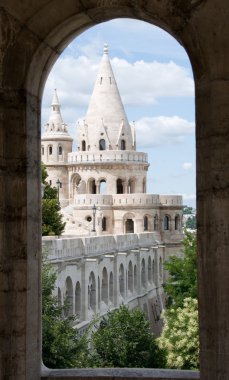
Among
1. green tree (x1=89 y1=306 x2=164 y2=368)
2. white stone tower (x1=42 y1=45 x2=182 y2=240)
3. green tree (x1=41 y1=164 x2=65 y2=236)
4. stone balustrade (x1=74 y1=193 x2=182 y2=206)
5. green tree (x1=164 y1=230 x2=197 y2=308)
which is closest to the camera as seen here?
green tree (x1=89 y1=306 x2=164 y2=368)

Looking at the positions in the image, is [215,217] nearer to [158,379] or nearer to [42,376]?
[158,379]

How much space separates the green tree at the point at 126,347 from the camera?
19.4 metres

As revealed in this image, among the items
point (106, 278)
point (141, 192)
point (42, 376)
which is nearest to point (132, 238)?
point (106, 278)

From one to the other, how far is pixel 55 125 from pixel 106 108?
22.9 ft

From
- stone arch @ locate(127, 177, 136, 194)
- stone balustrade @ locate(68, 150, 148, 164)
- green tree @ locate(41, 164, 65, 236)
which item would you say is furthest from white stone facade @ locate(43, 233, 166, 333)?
stone balustrade @ locate(68, 150, 148, 164)

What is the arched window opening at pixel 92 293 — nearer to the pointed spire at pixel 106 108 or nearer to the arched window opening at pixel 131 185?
the pointed spire at pixel 106 108

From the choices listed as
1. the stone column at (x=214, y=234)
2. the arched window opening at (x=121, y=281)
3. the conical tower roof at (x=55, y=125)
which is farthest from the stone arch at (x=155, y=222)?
the stone column at (x=214, y=234)

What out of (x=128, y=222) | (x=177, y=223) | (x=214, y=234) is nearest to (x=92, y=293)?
(x=128, y=222)

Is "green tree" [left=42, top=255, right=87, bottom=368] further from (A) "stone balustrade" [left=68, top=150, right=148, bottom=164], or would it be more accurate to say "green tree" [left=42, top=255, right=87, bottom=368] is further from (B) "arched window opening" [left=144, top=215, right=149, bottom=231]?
(A) "stone balustrade" [left=68, top=150, right=148, bottom=164]

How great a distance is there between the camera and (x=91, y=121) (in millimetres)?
57594

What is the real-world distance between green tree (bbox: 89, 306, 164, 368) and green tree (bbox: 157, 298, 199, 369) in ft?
2.05

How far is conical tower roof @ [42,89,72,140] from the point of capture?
204 feet

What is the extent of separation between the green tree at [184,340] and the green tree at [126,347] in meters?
0.62

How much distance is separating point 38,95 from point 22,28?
1.43 feet
